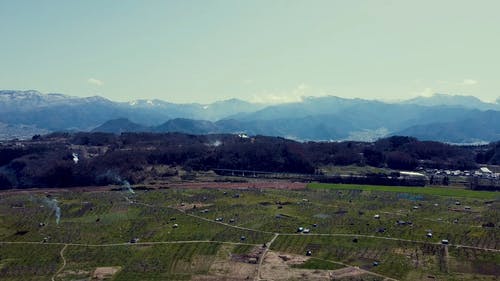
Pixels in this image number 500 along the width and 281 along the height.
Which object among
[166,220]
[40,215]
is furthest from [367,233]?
[40,215]

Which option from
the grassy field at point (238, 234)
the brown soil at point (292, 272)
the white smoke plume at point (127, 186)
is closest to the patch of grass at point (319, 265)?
the grassy field at point (238, 234)

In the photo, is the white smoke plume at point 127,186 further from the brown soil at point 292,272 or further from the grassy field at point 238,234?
the brown soil at point 292,272

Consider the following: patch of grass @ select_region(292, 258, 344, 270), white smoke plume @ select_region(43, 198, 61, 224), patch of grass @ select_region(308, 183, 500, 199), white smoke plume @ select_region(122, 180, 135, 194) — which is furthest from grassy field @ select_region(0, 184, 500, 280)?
white smoke plume @ select_region(122, 180, 135, 194)

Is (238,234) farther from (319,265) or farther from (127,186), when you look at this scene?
(127,186)

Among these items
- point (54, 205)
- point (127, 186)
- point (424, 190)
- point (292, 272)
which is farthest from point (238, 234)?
point (424, 190)

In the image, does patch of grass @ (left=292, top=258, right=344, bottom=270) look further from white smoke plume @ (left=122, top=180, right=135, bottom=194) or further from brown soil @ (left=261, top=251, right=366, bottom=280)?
white smoke plume @ (left=122, top=180, right=135, bottom=194)

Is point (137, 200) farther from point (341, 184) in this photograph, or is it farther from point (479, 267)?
point (479, 267)
